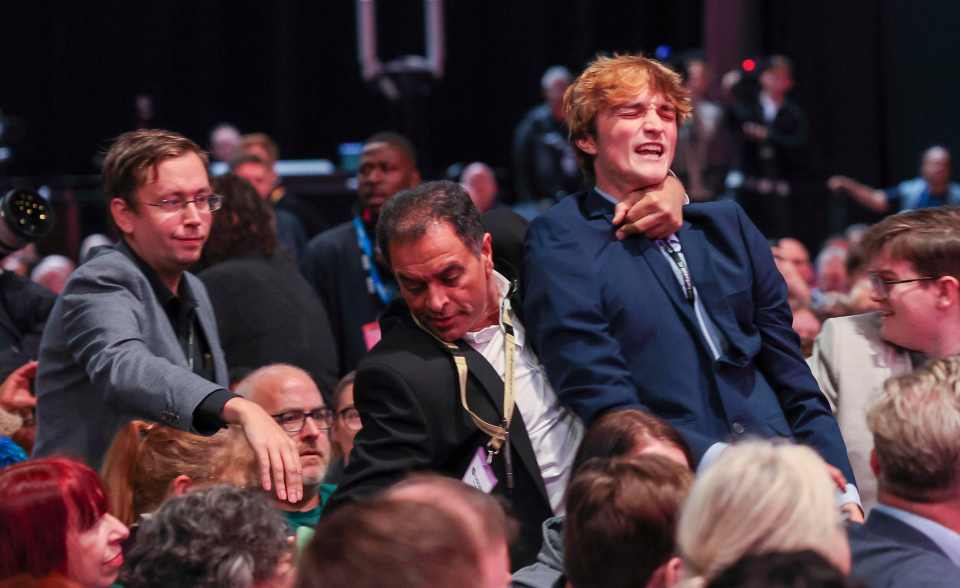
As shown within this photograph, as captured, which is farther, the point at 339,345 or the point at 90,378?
the point at 339,345

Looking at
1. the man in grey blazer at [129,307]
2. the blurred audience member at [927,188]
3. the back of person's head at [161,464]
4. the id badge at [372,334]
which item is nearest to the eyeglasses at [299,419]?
the man in grey blazer at [129,307]

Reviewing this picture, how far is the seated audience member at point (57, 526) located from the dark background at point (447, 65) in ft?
33.2

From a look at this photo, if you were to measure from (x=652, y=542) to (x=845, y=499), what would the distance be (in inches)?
33.6

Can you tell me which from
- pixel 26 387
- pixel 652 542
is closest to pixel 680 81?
pixel 652 542

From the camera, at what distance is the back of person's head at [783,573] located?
1562 millimetres

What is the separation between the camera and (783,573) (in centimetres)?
158

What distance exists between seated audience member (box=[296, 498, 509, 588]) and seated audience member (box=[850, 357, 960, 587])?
2.70 feet

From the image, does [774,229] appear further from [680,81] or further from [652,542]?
[652,542]

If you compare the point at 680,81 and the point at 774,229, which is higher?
the point at 680,81

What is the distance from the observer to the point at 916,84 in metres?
13.0

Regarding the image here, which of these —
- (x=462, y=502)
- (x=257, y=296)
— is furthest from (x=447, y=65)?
(x=462, y=502)

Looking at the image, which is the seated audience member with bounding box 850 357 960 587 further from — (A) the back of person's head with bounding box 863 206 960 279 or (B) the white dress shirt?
(A) the back of person's head with bounding box 863 206 960 279

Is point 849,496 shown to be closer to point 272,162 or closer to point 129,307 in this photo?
point 129,307

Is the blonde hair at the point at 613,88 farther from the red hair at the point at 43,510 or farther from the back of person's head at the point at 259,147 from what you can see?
the back of person's head at the point at 259,147
